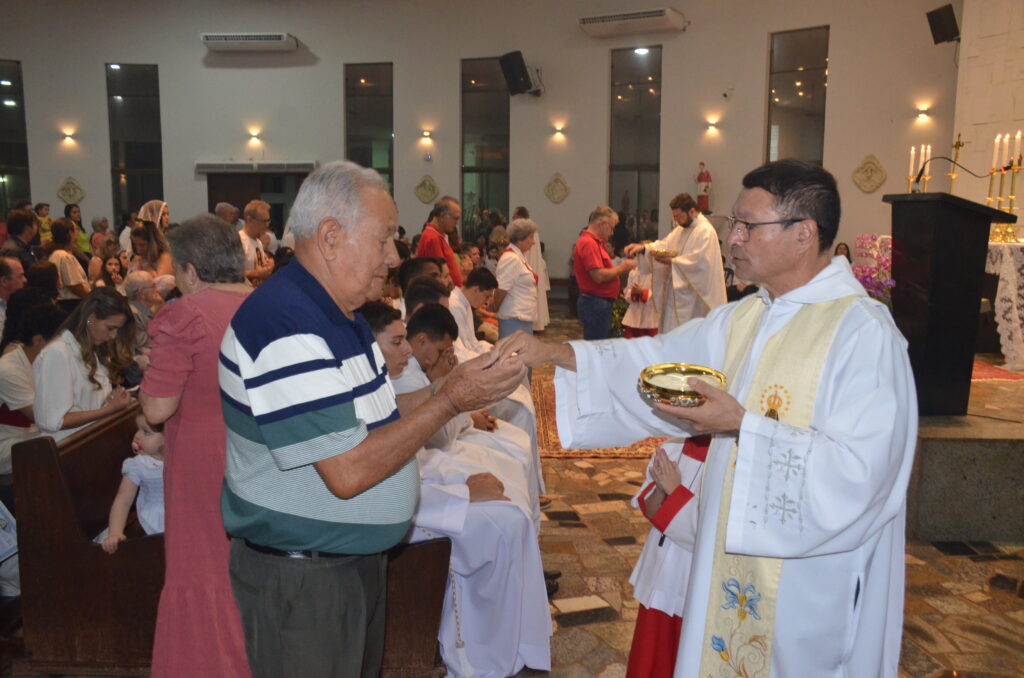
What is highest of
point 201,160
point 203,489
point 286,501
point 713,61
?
point 713,61

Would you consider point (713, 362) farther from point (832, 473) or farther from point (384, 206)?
point (384, 206)

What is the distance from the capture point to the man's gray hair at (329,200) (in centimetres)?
180

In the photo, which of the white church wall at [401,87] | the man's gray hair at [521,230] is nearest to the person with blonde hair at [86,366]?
the man's gray hair at [521,230]

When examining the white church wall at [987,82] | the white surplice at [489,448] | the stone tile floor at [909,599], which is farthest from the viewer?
the white church wall at [987,82]

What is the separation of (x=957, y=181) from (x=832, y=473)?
33.0ft

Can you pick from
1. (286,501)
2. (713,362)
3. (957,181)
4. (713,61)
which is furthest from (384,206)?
(713,61)

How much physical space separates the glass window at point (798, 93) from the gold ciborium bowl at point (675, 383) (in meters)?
12.9

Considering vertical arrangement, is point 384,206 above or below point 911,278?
above

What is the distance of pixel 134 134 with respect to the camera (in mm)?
17000

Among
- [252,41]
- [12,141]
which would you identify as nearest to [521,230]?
[252,41]

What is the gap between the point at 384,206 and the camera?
6.11 ft

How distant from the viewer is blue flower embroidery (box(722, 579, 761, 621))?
1.99 metres

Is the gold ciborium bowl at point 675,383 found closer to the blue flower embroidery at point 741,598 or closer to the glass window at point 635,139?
the blue flower embroidery at point 741,598

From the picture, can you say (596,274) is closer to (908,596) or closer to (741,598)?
(908,596)
